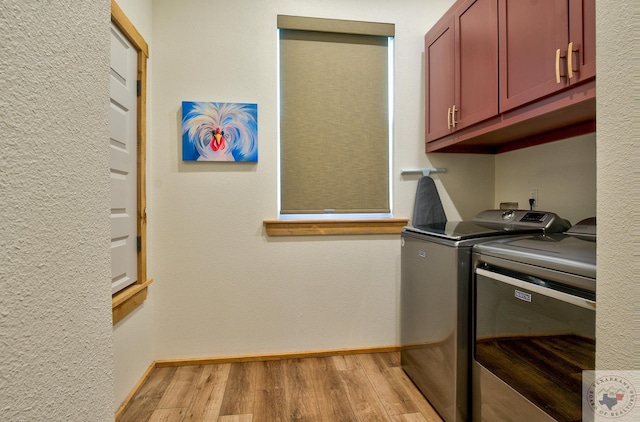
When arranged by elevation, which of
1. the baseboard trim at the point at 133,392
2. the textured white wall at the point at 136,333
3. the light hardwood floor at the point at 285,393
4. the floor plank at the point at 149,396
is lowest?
the floor plank at the point at 149,396

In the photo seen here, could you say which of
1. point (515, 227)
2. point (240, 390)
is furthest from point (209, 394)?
point (515, 227)

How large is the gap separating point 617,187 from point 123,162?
196cm

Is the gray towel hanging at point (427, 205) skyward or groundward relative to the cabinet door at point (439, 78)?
groundward

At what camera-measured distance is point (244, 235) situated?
2119mm

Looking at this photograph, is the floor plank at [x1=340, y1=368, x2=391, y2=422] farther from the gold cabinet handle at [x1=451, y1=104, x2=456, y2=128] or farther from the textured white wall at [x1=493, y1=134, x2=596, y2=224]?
the gold cabinet handle at [x1=451, y1=104, x2=456, y2=128]

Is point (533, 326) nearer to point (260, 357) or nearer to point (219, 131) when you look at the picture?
point (260, 357)

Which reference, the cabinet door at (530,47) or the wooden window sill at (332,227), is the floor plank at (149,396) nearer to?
the wooden window sill at (332,227)

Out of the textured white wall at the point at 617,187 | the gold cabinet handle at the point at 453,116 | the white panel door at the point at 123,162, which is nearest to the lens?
the textured white wall at the point at 617,187

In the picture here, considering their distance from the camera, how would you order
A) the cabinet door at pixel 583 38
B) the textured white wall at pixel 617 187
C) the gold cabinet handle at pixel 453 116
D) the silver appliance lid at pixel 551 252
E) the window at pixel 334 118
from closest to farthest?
the textured white wall at pixel 617 187
the silver appliance lid at pixel 551 252
the cabinet door at pixel 583 38
the gold cabinet handle at pixel 453 116
the window at pixel 334 118

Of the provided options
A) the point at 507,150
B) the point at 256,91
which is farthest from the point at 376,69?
the point at 507,150

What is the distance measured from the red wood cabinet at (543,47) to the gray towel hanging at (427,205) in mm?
798

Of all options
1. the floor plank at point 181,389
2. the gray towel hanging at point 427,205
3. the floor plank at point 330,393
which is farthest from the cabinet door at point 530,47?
the floor plank at point 181,389

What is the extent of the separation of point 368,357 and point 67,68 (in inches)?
87.0

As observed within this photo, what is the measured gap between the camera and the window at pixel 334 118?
7.09 ft
